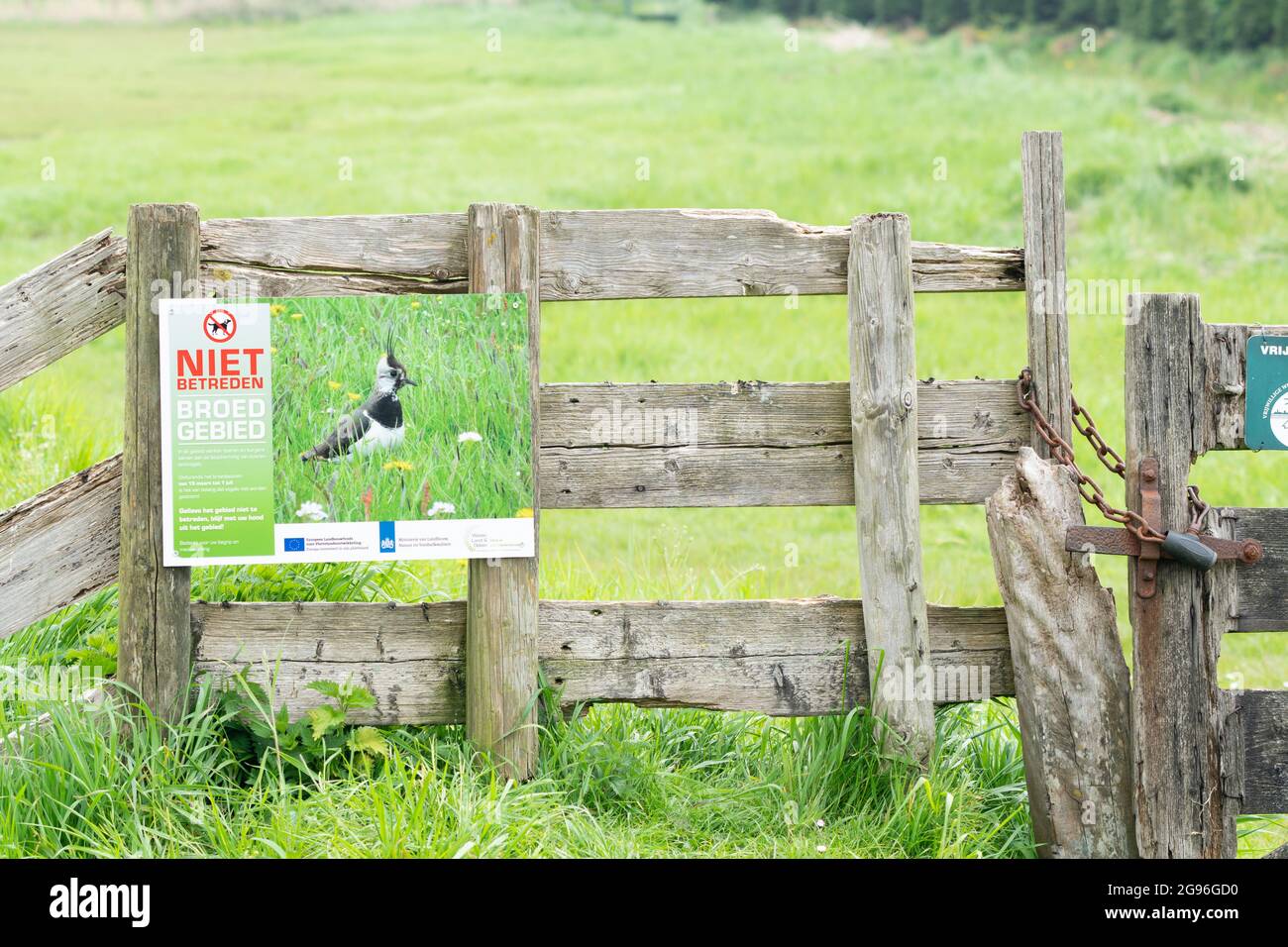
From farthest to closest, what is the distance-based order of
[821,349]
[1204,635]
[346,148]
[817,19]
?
[817,19], [346,148], [821,349], [1204,635]

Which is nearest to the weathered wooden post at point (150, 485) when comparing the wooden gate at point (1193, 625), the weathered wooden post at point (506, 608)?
the weathered wooden post at point (506, 608)

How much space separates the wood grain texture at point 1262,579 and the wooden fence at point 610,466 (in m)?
0.74

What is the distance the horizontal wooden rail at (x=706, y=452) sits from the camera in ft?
13.7

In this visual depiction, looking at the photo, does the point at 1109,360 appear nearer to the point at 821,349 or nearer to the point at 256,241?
the point at 821,349

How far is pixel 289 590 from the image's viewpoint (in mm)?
4645

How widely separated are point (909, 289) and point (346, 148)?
17.7m

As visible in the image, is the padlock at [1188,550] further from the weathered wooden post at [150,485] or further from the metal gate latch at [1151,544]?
the weathered wooden post at [150,485]

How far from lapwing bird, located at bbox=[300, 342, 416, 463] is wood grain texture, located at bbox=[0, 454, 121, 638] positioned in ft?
2.57

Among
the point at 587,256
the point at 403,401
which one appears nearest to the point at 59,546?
the point at 403,401

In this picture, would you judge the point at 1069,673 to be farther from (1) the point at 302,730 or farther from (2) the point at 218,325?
(2) the point at 218,325

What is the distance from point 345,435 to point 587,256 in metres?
1.10

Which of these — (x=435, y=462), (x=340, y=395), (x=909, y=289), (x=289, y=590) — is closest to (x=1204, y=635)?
(x=909, y=289)

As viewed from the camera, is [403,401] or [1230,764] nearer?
[1230,764]

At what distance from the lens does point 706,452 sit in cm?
423
